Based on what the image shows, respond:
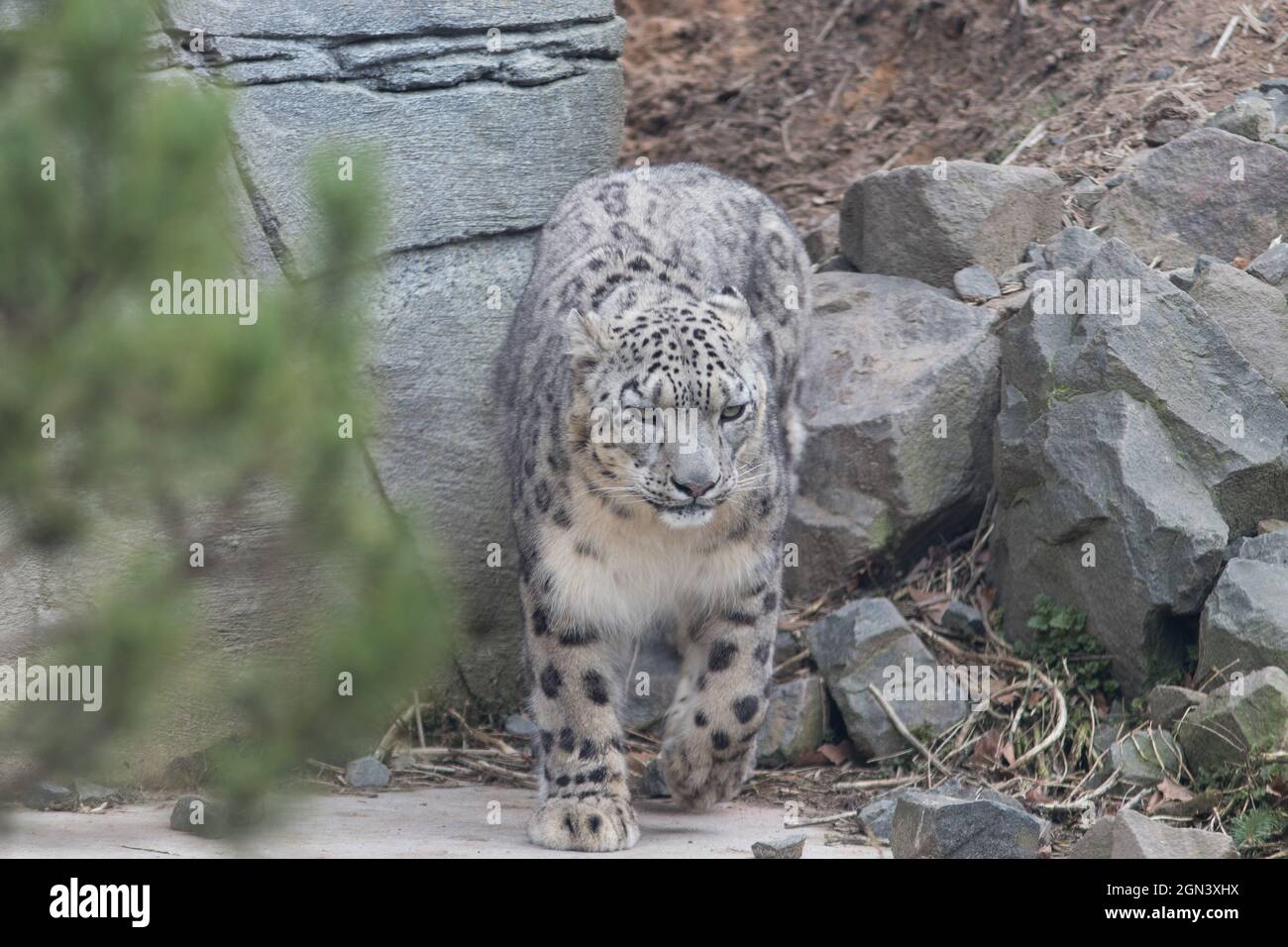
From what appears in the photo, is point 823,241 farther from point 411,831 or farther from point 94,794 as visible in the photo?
point 94,794

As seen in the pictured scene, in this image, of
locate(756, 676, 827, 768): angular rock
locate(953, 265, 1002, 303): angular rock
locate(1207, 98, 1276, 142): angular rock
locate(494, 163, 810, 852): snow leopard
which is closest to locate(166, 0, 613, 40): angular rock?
locate(494, 163, 810, 852): snow leopard

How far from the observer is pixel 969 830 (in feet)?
16.4

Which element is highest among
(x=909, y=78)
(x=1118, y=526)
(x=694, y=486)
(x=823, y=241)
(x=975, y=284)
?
(x=909, y=78)

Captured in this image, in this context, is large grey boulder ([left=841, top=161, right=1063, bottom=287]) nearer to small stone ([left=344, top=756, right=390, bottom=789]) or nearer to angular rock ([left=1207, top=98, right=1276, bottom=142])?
angular rock ([left=1207, top=98, right=1276, bottom=142])

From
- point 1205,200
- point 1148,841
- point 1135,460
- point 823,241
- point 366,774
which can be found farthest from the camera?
point 823,241

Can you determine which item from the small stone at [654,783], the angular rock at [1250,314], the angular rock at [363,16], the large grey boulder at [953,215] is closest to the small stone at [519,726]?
the small stone at [654,783]

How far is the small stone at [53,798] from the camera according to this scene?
238 inches

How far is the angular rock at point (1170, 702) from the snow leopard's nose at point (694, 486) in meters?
1.80

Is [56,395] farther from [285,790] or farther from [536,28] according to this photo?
[536,28]

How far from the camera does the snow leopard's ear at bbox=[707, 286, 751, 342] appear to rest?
5820 millimetres

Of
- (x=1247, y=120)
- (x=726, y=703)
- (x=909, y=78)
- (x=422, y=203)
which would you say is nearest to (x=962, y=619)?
(x=726, y=703)

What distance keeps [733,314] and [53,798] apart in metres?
3.08

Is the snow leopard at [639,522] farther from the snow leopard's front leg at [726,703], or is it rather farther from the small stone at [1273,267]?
the small stone at [1273,267]

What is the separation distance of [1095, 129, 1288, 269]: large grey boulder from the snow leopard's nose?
306cm
